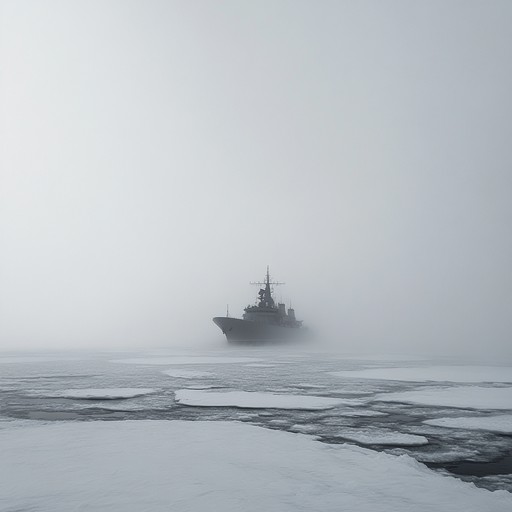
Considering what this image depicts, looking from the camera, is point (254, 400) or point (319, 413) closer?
point (319, 413)

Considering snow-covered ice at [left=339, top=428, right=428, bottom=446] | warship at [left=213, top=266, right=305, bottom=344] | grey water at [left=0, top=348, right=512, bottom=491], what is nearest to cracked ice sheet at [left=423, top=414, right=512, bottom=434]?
grey water at [left=0, top=348, right=512, bottom=491]

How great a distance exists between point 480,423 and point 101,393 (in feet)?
26.6

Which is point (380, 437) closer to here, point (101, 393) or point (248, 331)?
point (101, 393)

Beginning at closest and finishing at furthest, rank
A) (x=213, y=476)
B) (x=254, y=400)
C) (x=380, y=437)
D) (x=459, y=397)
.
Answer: (x=213, y=476), (x=380, y=437), (x=254, y=400), (x=459, y=397)

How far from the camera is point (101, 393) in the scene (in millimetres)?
10617

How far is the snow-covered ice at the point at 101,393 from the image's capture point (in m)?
9.98

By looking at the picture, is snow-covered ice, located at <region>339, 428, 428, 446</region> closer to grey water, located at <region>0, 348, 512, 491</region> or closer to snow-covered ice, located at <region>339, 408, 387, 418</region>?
grey water, located at <region>0, 348, 512, 491</region>

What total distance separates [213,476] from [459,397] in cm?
786

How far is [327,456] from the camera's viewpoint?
4.89 metres

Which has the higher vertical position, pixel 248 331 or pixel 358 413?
pixel 248 331

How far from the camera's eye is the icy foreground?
3.47 meters

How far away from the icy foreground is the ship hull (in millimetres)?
49875

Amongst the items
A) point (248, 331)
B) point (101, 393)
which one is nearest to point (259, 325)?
point (248, 331)

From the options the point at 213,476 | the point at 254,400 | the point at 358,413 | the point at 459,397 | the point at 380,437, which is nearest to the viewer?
the point at 213,476
